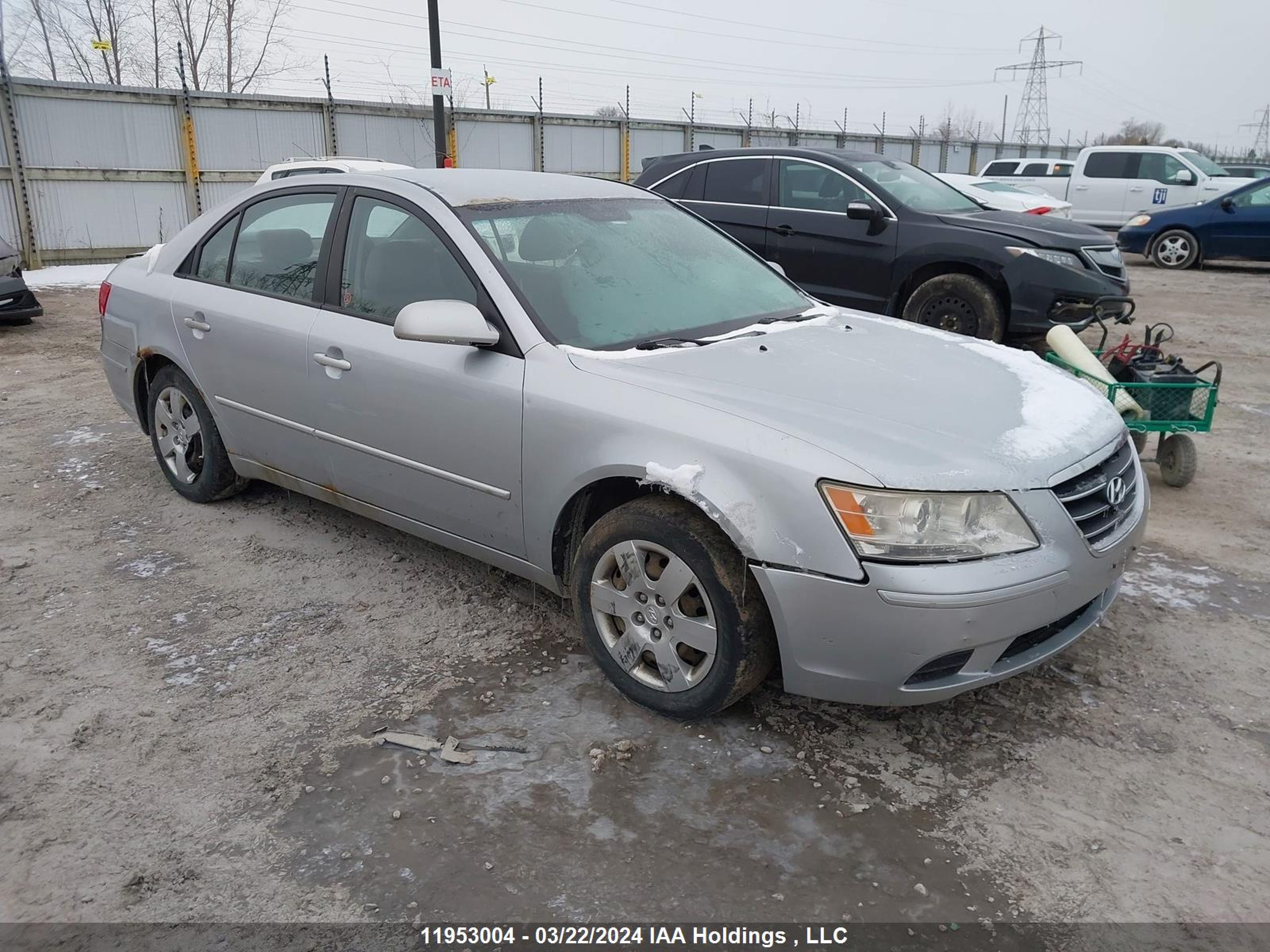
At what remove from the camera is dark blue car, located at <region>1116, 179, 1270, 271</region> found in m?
14.8

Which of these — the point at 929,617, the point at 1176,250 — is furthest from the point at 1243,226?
the point at 929,617

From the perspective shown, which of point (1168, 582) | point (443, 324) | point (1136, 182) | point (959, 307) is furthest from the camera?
point (1136, 182)

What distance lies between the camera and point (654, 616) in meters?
3.01

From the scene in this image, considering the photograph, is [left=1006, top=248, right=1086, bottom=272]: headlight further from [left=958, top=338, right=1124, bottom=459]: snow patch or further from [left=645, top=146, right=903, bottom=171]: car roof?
[left=958, top=338, right=1124, bottom=459]: snow patch

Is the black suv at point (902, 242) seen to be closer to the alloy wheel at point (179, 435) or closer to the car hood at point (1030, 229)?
the car hood at point (1030, 229)

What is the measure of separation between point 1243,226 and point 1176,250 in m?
1.03

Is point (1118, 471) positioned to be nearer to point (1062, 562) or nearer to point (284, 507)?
point (1062, 562)

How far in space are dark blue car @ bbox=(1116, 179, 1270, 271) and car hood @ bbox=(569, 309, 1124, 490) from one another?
13.5 m

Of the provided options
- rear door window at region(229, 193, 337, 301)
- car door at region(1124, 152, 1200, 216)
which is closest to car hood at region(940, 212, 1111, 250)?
rear door window at region(229, 193, 337, 301)

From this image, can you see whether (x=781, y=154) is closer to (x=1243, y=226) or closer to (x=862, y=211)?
(x=862, y=211)

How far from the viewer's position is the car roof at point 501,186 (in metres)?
3.80

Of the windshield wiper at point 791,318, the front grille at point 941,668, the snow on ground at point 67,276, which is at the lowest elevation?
the snow on ground at point 67,276

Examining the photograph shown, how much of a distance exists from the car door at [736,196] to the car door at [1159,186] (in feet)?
41.1

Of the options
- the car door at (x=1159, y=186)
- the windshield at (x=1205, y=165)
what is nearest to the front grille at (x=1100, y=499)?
the car door at (x=1159, y=186)
